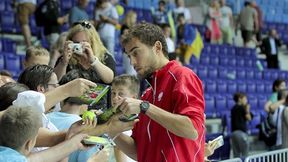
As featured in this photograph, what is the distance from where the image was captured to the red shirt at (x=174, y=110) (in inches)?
100.0

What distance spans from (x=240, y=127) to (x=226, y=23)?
604cm

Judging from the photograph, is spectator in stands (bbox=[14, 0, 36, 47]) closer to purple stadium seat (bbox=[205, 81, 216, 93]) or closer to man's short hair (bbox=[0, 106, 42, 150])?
purple stadium seat (bbox=[205, 81, 216, 93])

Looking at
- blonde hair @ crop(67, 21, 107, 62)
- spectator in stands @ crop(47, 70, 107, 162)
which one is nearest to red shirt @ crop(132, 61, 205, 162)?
spectator in stands @ crop(47, 70, 107, 162)

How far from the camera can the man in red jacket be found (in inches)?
98.4

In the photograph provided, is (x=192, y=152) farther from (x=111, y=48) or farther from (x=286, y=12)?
(x=286, y=12)

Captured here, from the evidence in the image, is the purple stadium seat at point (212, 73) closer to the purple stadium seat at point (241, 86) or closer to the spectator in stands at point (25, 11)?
the purple stadium seat at point (241, 86)

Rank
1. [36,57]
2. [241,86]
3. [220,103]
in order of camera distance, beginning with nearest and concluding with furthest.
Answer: [36,57], [220,103], [241,86]

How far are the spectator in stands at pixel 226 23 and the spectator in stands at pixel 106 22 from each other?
17.0 feet

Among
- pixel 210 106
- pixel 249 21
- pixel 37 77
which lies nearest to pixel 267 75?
pixel 249 21

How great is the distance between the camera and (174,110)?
2580mm

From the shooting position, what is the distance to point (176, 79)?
2.61m

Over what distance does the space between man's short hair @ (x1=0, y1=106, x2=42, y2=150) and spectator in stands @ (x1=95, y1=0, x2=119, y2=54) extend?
6694mm

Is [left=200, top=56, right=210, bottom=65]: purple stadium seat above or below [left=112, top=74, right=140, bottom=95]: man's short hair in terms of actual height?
below

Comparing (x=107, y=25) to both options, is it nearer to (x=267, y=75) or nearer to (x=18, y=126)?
(x=267, y=75)
